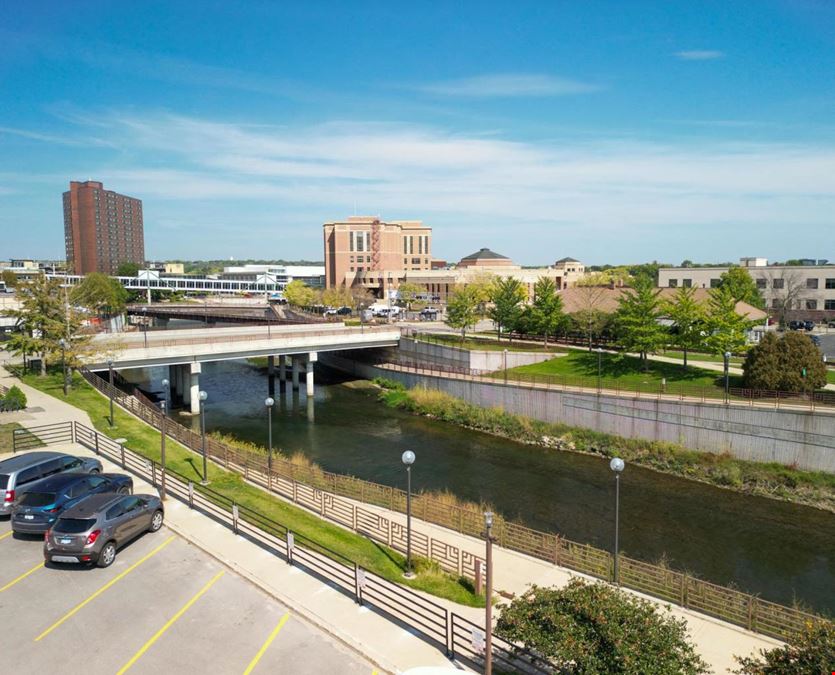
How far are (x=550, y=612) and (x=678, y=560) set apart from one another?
600 inches

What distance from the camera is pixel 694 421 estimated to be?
1475 inches

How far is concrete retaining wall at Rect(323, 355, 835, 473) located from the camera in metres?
33.3

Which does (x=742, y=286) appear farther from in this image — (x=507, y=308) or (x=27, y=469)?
(x=27, y=469)

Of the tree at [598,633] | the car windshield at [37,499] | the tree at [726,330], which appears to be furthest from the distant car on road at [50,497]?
the tree at [726,330]

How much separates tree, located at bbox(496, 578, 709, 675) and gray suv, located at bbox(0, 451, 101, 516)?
15.9 m

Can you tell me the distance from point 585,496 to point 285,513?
16585mm

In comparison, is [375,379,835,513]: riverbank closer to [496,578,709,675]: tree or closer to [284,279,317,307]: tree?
[496,578,709,675]: tree

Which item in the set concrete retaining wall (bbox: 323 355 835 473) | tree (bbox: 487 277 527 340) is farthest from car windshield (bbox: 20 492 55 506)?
tree (bbox: 487 277 527 340)

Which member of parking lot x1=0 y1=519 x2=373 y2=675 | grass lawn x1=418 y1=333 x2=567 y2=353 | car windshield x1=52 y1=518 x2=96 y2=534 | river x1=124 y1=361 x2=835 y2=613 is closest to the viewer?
parking lot x1=0 y1=519 x2=373 y2=675

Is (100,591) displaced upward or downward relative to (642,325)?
downward

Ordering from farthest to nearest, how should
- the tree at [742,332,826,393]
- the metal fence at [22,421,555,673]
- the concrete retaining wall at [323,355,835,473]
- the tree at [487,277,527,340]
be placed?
the tree at [487,277,527,340]
the tree at [742,332,826,393]
the concrete retaining wall at [323,355,835,473]
the metal fence at [22,421,555,673]

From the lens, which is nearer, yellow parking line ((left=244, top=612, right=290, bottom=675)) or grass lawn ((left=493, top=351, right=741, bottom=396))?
yellow parking line ((left=244, top=612, right=290, bottom=675))

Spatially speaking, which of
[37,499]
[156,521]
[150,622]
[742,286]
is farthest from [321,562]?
[742,286]

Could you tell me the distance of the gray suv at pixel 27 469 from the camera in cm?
1980
